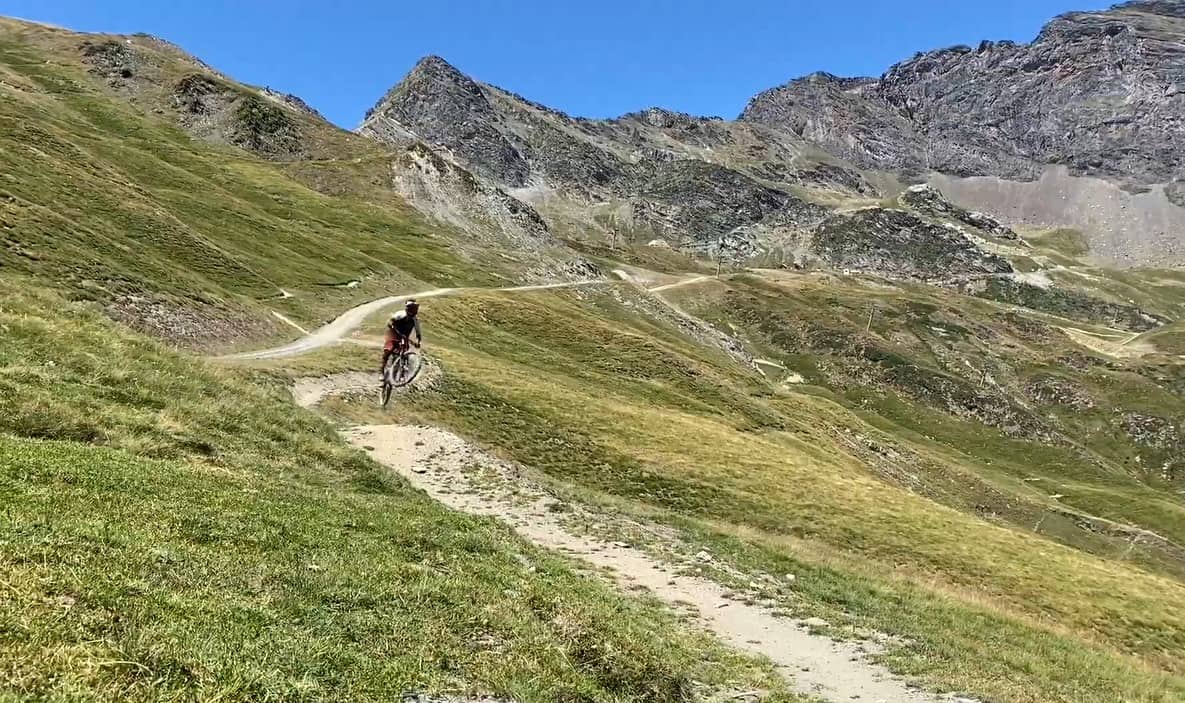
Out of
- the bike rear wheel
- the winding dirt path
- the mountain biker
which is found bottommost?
the winding dirt path

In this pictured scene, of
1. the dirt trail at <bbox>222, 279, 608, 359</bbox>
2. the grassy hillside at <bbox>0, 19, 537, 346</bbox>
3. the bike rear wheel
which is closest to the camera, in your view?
the bike rear wheel

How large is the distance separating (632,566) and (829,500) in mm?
23377

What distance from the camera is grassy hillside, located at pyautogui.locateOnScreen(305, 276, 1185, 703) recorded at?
21.9 m

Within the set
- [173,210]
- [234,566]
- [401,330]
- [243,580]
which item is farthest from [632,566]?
[173,210]

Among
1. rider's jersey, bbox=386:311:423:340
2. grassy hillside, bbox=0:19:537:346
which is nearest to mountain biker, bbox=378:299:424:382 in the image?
rider's jersey, bbox=386:311:423:340

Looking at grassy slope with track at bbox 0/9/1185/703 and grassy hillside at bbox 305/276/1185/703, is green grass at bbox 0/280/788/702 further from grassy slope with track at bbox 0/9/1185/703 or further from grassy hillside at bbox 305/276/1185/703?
grassy hillside at bbox 305/276/1185/703

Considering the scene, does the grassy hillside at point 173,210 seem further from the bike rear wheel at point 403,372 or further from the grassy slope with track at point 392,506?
the bike rear wheel at point 403,372

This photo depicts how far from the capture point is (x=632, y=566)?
2130 centimetres

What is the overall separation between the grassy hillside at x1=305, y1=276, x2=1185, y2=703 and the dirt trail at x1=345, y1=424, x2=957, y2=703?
1.41m

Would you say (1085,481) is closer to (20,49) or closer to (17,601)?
(17,601)

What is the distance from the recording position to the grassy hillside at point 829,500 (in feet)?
71.8

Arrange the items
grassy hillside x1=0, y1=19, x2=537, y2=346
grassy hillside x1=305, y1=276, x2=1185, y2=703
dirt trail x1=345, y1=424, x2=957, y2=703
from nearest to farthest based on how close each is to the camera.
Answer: dirt trail x1=345, y1=424, x2=957, y2=703 < grassy hillside x1=305, y1=276, x2=1185, y2=703 < grassy hillside x1=0, y1=19, x2=537, y2=346

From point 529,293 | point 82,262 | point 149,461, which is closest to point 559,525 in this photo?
point 149,461

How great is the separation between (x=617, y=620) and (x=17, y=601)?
32.9 ft
